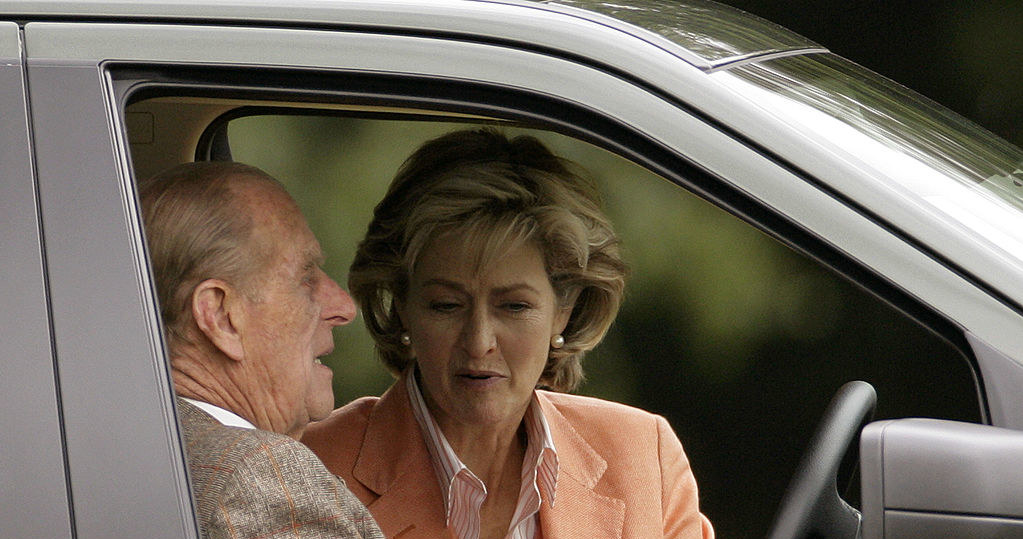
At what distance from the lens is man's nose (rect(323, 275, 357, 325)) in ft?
5.78

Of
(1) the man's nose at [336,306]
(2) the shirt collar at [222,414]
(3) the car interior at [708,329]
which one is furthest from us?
(3) the car interior at [708,329]

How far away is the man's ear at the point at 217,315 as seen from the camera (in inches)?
62.6

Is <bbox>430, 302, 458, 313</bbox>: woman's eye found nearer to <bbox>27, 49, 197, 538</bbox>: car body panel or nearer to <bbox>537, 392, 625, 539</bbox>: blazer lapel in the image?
<bbox>537, 392, 625, 539</bbox>: blazer lapel

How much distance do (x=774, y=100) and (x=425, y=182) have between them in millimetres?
1186

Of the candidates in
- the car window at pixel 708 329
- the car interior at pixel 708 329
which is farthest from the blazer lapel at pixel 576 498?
the car window at pixel 708 329

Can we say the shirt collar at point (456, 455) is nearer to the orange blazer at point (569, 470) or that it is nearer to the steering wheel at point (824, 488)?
the orange blazer at point (569, 470)

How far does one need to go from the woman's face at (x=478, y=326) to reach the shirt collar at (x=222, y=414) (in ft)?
2.77

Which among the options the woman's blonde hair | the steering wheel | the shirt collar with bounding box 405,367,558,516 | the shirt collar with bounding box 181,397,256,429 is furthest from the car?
the shirt collar with bounding box 405,367,558,516

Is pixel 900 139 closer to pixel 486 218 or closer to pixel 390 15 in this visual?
pixel 390 15

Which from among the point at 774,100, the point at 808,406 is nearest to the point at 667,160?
the point at 774,100

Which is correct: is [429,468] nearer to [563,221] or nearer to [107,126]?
[563,221]

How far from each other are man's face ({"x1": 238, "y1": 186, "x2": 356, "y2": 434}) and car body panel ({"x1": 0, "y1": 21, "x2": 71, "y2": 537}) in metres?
0.37

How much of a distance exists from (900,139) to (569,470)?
133 centimetres

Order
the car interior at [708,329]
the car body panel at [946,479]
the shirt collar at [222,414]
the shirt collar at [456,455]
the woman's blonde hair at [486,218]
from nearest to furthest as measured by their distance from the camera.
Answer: the car body panel at [946,479] < the shirt collar at [222,414] < the woman's blonde hair at [486,218] < the shirt collar at [456,455] < the car interior at [708,329]
